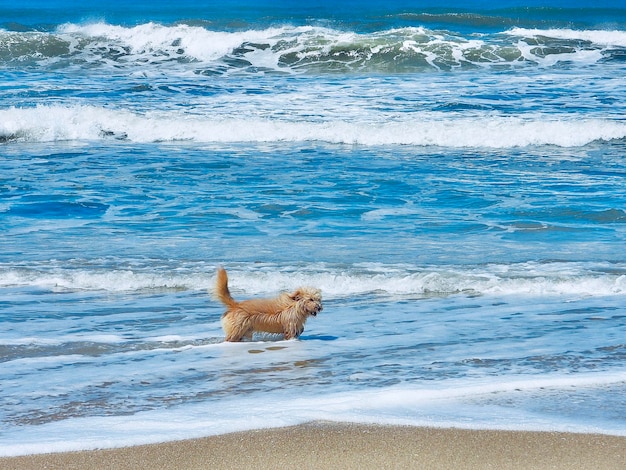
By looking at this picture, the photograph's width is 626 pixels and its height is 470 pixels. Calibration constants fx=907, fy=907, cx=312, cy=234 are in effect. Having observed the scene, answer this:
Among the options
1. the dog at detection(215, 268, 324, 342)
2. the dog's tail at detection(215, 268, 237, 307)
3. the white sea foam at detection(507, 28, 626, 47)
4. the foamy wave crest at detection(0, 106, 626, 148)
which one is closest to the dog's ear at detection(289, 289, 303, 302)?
the dog at detection(215, 268, 324, 342)

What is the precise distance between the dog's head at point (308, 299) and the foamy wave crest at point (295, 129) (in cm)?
900

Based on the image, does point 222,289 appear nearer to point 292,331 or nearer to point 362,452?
point 292,331

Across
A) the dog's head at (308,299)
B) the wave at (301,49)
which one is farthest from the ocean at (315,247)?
the wave at (301,49)

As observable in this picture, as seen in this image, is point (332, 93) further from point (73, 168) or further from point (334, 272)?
point (334, 272)

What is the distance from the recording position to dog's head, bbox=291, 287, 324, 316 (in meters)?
5.59

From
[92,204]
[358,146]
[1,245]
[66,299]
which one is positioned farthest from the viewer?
[358,146]

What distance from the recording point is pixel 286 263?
7.65m

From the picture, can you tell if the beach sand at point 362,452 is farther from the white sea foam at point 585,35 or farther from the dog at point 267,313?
the white sea foam at point 585,35

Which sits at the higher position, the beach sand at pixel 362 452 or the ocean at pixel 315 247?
the beach sand at pixel 362 452

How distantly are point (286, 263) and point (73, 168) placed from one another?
593 cm

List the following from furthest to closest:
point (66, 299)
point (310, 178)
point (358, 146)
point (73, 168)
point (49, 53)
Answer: point (49, 53) < point (358, 146) < point (73, 168) < point (310, 178) < point (66, 299)

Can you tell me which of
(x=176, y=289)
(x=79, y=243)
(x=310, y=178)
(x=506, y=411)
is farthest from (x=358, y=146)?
(x=506, y=411)

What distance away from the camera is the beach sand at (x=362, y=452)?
3461mm

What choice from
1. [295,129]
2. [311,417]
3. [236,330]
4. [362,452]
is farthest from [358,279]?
[295,129]
